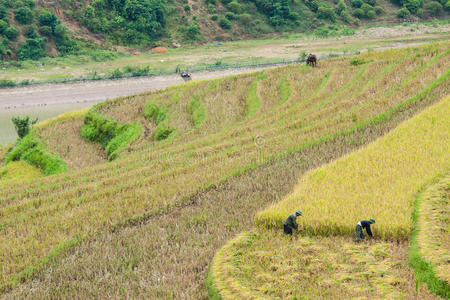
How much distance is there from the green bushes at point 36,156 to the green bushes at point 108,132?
2.74m

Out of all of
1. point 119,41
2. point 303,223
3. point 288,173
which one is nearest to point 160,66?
point 119,41

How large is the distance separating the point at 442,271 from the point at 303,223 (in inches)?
119

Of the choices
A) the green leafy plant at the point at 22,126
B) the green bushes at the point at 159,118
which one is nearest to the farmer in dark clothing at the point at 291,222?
the green bushes at the point at 159,118

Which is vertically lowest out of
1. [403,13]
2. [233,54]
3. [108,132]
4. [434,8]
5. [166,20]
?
[233,54]

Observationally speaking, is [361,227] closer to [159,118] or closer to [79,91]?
[159,118]

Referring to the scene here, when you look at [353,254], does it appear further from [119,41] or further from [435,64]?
[119,41]

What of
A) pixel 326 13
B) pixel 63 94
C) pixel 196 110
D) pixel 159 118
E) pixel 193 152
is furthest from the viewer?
pixel 326 13

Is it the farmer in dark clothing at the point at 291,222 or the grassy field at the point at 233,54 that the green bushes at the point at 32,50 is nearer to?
the grassy field at the point at 233,54

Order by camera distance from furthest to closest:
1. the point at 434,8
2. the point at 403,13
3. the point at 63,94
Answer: the point at 434,8 → the point at 403,13 → the point at 63,94

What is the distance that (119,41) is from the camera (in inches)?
2872

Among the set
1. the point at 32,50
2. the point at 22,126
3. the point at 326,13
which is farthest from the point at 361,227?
the point at 326,13

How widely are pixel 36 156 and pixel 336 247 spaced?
21208 millimetres

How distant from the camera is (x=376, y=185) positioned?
11.2m

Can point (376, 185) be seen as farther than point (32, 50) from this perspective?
No
